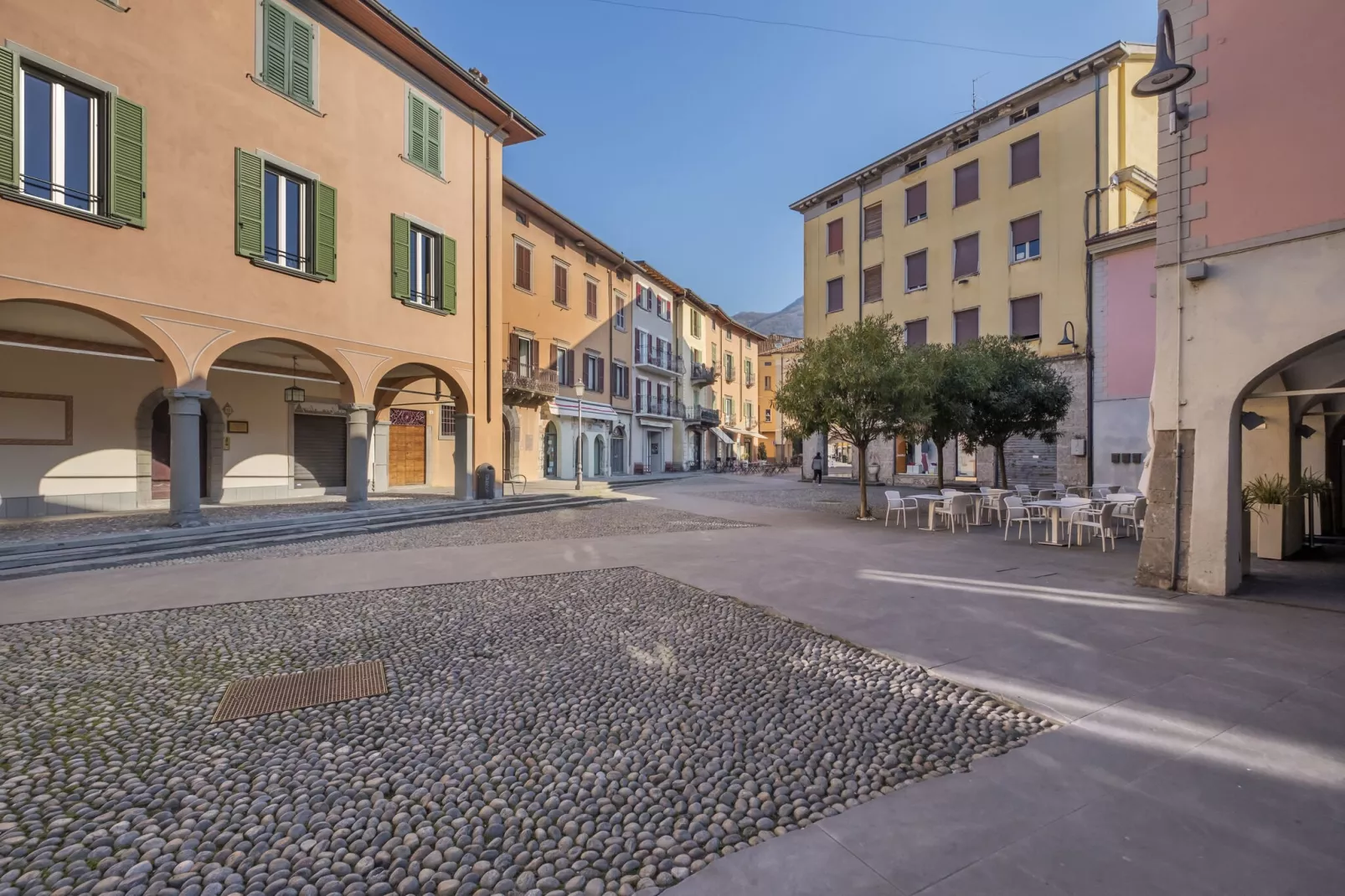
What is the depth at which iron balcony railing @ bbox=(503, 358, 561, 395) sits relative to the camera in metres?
22.1

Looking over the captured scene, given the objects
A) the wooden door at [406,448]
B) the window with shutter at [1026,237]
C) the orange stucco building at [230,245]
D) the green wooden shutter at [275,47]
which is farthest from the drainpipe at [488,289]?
the window with shutter at [1026,237]

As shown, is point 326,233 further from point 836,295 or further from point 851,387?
point 836,295

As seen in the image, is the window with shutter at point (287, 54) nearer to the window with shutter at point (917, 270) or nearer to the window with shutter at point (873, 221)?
the window with shutter at point (917, 270)

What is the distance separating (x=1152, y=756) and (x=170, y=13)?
15094mm

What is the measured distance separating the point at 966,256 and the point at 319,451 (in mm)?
22259

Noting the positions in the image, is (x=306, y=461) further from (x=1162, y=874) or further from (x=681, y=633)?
(x=1162, y=874)

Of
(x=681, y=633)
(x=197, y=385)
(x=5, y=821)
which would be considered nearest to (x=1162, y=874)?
(x=681, y=633)

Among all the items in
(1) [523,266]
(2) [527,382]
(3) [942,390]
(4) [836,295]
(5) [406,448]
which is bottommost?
(5) [406,448]

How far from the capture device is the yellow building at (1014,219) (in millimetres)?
18359

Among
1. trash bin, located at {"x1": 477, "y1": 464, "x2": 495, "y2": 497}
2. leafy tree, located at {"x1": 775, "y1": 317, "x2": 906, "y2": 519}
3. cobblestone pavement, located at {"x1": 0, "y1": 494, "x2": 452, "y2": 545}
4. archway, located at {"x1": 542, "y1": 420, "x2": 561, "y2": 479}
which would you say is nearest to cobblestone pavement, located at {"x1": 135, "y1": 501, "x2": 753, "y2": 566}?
trash bin, located at {"x1": 477, "y1": 464, "x2": 495, "y2": 497}

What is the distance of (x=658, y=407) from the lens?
34688 mm

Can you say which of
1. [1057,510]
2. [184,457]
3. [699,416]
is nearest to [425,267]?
[184,457]

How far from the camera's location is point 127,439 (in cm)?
1248

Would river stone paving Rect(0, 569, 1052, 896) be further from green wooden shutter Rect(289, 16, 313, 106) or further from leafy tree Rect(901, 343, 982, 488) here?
green wooden shutter Rect(289, 16, 313, 106)
